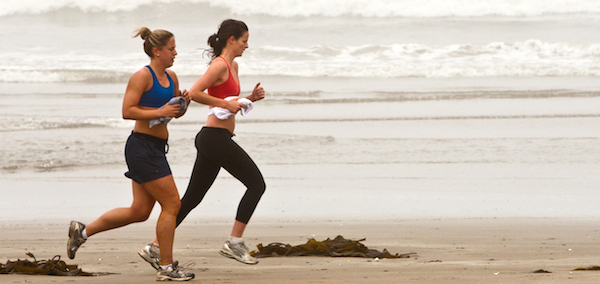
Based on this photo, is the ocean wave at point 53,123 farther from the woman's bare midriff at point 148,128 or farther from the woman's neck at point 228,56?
the woman's bare midriff at point 148,128

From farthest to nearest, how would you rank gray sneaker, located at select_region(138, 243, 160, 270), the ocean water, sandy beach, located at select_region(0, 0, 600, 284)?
the ocean water, sandy beach, located at select_region(0, 0, 600, 284), gray sneaker, located at select_region(138, 243, 160, 270)

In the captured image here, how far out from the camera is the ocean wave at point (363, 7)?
3316cm

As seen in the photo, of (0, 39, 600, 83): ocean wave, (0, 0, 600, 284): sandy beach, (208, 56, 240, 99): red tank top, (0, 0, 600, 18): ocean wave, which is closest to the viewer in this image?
(208, 56, 240, 99): red tank top

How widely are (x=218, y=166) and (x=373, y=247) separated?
1477 mm

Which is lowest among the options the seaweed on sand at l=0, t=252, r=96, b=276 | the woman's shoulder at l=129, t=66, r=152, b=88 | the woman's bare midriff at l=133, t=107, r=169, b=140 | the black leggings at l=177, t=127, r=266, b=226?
the seaweed on sand at l=0, t=252, r=96, b=276

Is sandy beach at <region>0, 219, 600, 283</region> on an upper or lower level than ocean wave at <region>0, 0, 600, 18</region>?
lower

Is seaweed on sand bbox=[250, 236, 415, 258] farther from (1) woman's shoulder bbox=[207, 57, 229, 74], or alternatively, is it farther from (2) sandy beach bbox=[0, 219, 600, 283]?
(1) woman's shoulder bbox=[207, 57, 229, 74]

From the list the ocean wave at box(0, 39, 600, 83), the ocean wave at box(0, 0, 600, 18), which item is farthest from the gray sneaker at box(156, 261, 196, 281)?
the ocean wave at box(0, 0, 600, 18)

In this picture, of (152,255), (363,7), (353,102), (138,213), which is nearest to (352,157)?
(152,255)

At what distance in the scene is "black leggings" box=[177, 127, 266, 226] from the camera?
4422 millimetres

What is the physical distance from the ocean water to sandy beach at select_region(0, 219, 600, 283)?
2.17 ft

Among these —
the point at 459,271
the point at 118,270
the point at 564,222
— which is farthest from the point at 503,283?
the point at 564,222

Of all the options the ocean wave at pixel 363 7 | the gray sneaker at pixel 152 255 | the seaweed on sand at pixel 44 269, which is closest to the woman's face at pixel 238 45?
the gray sneaker at pixel 152 255

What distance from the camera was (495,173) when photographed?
342 inches
